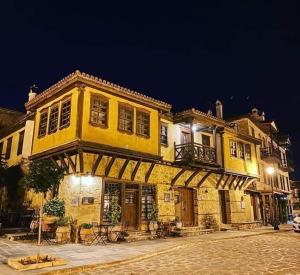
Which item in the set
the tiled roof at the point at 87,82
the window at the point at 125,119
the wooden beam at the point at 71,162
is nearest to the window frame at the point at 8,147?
the tiled roof at the point at 87,82

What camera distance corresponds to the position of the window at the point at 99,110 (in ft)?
43.4

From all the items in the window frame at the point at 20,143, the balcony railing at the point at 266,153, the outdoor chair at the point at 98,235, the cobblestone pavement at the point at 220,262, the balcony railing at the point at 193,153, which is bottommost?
the cobblestone pavement at the point at 220,262

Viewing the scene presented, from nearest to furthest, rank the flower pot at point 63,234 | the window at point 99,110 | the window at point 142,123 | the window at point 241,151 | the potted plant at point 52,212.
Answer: the flower pot at point 63,234 < the potted plant at point 52,212 < the window at point 99,110 < the window at point 142,123 < the window at point 241,151

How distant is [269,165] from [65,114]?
23053mm

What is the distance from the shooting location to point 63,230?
Result: 39.5 ft

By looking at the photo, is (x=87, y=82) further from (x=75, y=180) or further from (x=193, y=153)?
(x=193, y=153)

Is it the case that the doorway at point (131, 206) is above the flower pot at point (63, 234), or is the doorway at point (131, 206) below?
above

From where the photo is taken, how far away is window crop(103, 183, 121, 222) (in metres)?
13.6

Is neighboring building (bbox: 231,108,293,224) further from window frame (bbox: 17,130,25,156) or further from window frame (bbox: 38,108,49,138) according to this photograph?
window frame (bbox: 17,130,25,156)

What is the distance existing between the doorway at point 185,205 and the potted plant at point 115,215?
4917 mm

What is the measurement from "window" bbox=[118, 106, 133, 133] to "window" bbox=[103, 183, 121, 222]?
2.84 meters

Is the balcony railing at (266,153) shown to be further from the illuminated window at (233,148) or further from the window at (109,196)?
the window at (109,196)

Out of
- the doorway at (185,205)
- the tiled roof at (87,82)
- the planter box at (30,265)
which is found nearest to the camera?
the planter box at (30,265)

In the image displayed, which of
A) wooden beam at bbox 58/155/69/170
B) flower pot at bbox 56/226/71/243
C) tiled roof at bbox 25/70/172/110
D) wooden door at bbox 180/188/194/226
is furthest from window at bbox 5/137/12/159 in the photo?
wooden door at bbox 180/188/194/226
